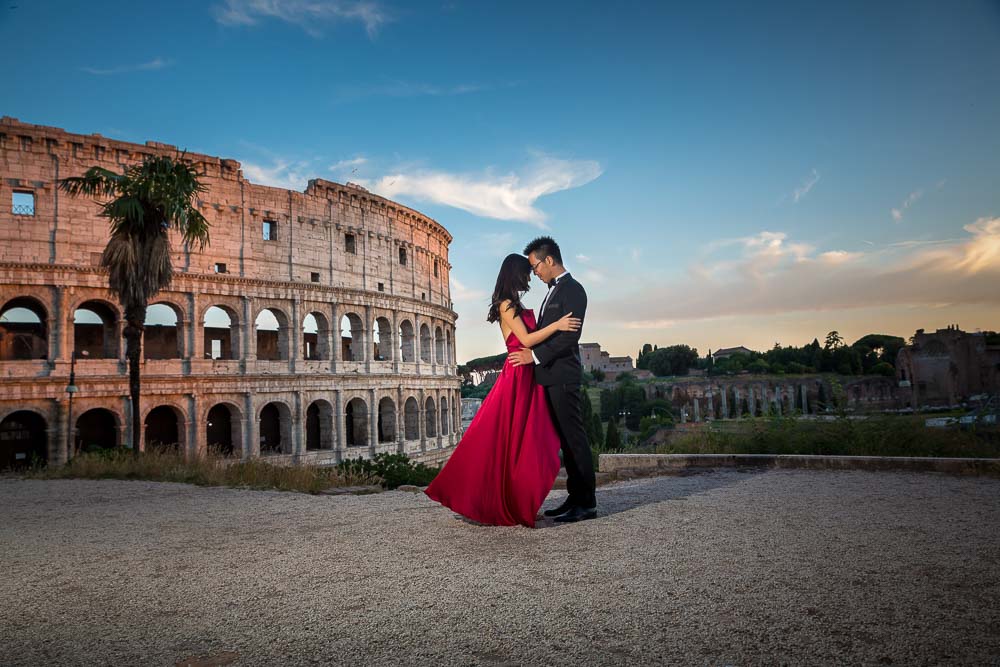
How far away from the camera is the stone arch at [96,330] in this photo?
2300 centimetres

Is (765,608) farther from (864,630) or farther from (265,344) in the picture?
(265,344)

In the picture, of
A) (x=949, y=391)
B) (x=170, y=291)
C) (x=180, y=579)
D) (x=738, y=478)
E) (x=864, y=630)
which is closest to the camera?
(x=864, y=630)

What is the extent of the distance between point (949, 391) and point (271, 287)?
59.4 metres

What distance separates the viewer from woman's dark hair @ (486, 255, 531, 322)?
17.4ft

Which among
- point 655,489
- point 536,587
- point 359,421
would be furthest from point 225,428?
point 536,587

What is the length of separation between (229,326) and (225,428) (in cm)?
455

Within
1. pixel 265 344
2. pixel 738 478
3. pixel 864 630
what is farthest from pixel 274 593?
pixel 265 344

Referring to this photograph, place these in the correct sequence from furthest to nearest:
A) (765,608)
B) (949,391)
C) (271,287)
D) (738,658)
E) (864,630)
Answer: (949,391) < (271,287) < (765,608) < (864,630) < (738,658)

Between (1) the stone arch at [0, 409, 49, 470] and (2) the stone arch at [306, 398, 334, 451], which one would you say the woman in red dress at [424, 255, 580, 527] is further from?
(1) the stone arch at [0, 409, 49, 470]

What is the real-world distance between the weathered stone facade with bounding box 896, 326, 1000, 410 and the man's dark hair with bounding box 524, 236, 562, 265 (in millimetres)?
59965

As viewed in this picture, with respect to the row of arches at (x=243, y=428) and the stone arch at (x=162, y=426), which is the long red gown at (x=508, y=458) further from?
the stone arch at (x=162, y=426)

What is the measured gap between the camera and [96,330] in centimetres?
2442

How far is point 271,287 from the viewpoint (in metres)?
25.4

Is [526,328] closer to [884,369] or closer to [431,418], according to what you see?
[431,418]
